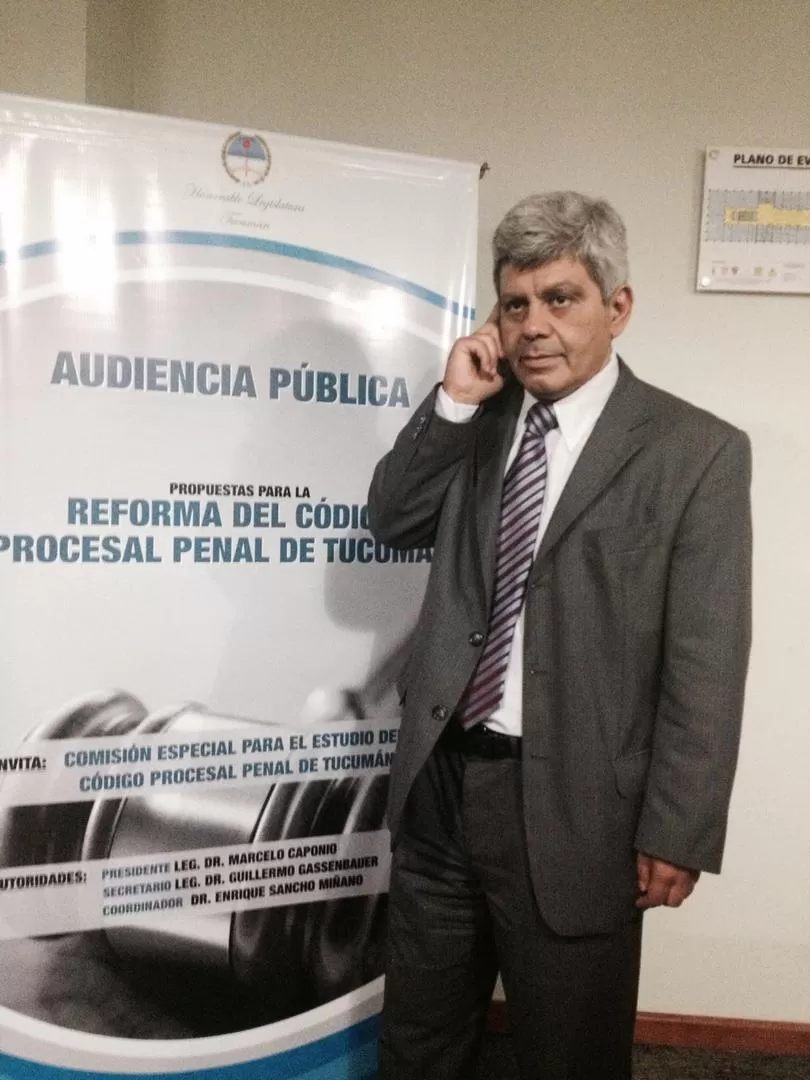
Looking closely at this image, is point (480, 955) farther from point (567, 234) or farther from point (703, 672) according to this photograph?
point (567, 234)

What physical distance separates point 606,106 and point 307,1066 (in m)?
2.20

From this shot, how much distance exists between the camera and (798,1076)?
186 cm

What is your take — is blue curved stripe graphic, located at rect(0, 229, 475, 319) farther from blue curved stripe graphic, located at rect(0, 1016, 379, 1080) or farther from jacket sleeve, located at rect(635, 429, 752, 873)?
blue curved stripe graphic, located at rect(0, 1016, 379, 1080)

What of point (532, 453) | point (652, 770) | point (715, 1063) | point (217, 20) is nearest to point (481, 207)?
point (217, 20)

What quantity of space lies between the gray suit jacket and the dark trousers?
0.19ft

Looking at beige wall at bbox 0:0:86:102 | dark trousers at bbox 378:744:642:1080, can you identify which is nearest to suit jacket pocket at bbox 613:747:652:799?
dark trousers at bbox 378:744:642:1080

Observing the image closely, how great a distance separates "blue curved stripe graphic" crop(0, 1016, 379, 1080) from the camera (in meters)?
1.56

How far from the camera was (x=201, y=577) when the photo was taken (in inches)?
59.4

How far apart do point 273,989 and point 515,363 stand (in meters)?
1.34

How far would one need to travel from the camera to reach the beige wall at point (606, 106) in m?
1.75

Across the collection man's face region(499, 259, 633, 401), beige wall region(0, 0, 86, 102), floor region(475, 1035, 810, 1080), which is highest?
beige wall region(0, 0, 86, 102)

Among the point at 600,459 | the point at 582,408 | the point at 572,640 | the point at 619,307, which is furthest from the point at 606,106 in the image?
the point at 572,640

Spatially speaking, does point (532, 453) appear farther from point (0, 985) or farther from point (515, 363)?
point (0, 985)

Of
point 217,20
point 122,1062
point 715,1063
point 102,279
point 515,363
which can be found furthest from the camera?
point 715,1063
